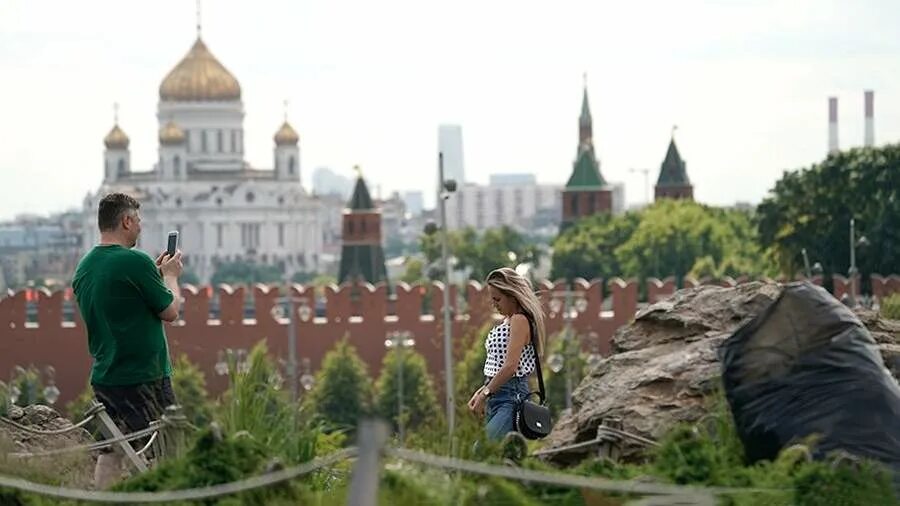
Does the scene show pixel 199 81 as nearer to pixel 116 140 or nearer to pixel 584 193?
pixel 116 140

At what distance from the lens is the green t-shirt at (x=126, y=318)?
25.5 feet

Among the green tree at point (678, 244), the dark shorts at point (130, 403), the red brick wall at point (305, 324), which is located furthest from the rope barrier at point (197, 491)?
the green tree at point (678, 244)

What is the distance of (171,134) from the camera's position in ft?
552

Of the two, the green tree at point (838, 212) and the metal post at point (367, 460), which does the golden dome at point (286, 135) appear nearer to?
the green tree at point (838, 212)

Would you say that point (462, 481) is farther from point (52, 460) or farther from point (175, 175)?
point (175, 175)

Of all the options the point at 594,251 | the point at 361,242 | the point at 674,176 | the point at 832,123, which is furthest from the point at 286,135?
the point at 594,251

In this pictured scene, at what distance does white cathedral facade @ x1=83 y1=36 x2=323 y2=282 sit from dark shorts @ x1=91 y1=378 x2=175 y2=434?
152 m

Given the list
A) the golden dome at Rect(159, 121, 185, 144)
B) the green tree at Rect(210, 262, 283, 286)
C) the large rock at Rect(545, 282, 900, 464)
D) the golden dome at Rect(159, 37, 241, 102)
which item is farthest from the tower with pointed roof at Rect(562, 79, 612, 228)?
the large rock at Rect(545, 282, 900, 464)

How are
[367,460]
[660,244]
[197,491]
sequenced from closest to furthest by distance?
[367,460] < [197,491] < [660,244]

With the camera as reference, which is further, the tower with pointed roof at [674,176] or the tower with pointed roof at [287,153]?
the tower with pointed roof at [287,153]

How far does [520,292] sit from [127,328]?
4.07ft

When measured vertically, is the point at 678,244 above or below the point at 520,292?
below

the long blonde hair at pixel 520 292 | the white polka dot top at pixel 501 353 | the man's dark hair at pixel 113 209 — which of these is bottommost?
the white polka dot top at pixel 501 353

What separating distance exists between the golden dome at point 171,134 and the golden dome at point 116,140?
277 centimetres
